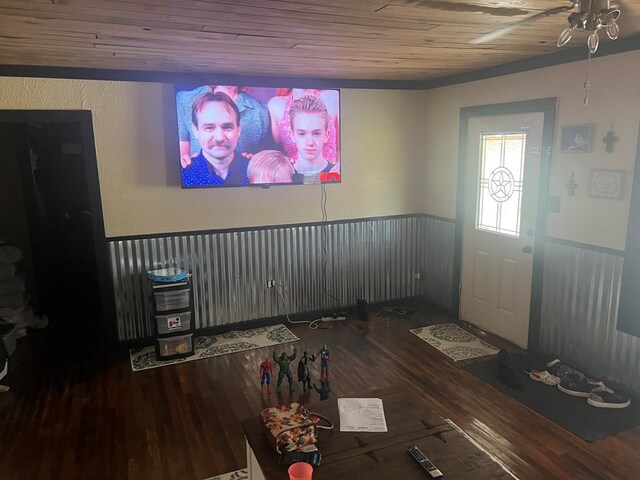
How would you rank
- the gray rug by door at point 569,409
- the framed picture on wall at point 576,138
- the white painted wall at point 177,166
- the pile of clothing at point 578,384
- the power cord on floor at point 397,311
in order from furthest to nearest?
the power cord on floor at point 397,311 → the white painted wall at point 177,166 → the framed picture on wall at point 576,138 → the pile of clothing at point 578,384 → the gray rug by door at point 569,409

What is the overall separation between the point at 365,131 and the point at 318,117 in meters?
0.60

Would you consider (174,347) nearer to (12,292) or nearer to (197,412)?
(197,412)

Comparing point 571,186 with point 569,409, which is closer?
point 569,409

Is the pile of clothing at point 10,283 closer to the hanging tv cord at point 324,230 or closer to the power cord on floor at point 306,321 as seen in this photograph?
the power cord on floor at point 306,321

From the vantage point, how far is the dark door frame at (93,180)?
376cm

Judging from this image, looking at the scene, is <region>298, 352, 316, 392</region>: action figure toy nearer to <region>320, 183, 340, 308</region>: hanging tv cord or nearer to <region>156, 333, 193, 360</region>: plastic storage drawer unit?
<region>156, 333, 193, 360</region>: plastic storage drawer unit

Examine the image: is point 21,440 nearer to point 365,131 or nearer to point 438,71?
point 365,131

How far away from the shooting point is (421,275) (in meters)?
5.42

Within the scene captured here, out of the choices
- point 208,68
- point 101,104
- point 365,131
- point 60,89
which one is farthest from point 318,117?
point 60,89

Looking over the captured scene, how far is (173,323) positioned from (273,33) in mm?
2456

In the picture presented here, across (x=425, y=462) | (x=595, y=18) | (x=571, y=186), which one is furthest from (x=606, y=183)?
(x=425, y=462)

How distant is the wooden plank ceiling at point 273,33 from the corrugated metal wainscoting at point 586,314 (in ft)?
4.95

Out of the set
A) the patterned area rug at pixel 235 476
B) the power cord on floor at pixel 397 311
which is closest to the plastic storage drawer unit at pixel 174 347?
the patterned area rug at pixel 235 476

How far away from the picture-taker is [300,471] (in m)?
Answer: 1.74
